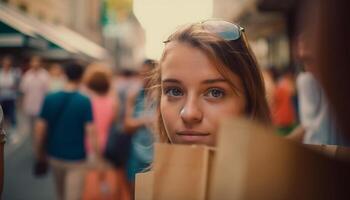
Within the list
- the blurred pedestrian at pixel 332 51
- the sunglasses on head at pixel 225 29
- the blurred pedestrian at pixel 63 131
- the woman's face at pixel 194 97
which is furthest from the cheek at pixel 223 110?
the blurred pedestrian at pixel 63 131

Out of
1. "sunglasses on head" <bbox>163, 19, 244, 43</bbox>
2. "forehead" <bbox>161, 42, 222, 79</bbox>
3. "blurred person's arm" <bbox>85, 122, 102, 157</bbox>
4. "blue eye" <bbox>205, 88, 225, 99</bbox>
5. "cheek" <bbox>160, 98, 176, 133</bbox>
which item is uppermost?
"sunglasses on head" <bbox>163, 19, 244, 43</bbox>

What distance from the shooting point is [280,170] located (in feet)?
2.30

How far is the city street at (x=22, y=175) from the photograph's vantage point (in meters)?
1.48

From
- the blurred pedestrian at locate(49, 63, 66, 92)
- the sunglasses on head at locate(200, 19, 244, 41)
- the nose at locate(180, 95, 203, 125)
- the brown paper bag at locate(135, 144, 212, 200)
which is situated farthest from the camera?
the blurred pedestrian at locate(49, 63, 66, 92)

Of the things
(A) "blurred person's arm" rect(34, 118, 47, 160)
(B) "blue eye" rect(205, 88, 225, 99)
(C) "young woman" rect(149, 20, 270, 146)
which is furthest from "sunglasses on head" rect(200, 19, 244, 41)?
(A) "blurred person's arm" rect(34, 118, 47, 160)

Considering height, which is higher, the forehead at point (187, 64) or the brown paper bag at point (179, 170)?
the forehead at point (187, 64)

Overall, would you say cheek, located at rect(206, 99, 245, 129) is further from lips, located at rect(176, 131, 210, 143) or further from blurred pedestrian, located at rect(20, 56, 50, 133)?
blurred pedestrian, located at rect(20, 56, 50, 133)

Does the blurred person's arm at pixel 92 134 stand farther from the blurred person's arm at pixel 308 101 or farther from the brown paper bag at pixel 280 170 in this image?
the brown paper bag at pixel 280 170

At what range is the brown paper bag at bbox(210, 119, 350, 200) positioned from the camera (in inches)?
27.5

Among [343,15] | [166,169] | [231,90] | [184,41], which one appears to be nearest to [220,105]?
[231,90]

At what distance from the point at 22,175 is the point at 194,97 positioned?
1367 millimetres

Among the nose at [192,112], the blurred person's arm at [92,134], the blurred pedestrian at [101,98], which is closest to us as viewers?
the nose at [192,112]

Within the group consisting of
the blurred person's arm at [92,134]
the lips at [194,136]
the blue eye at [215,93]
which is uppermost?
the blue eye at [215,93]

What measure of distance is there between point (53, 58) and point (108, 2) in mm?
3463
